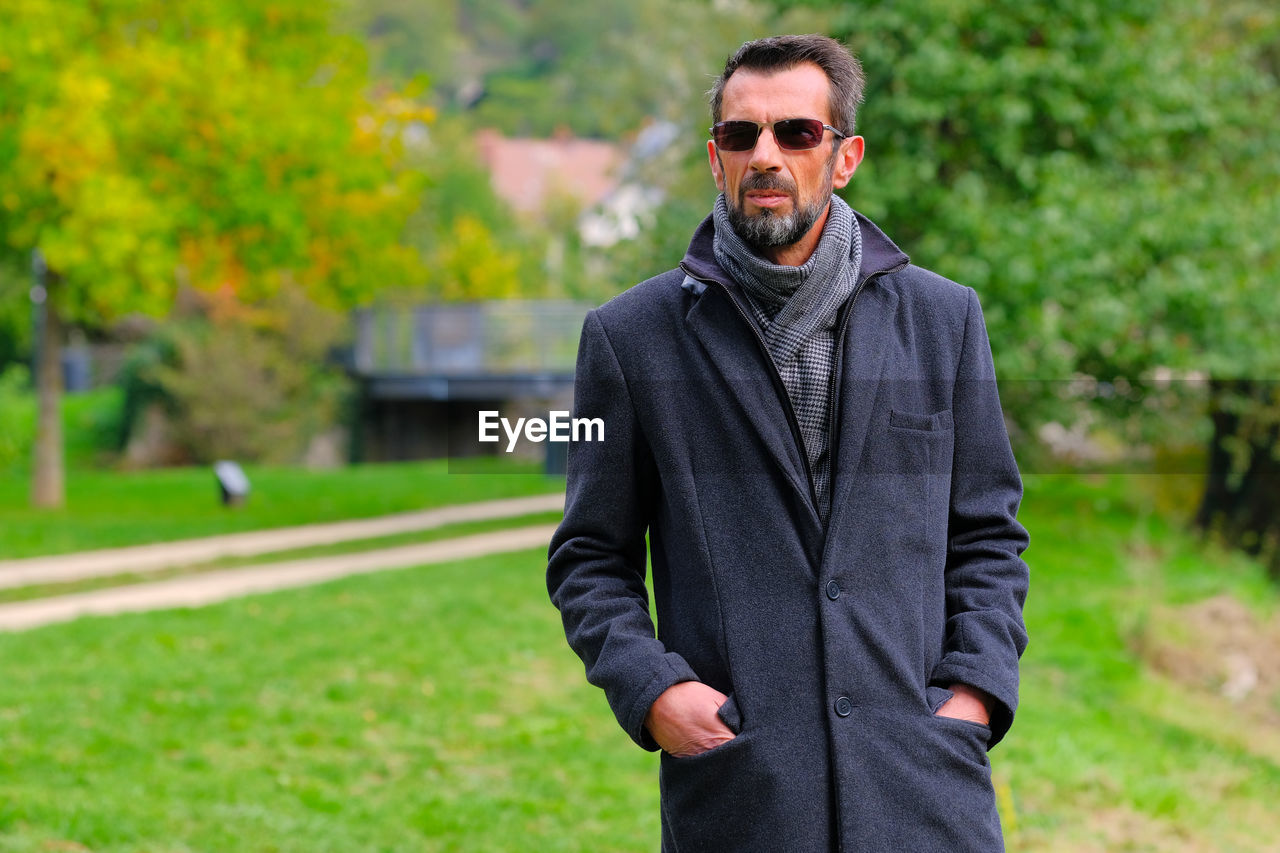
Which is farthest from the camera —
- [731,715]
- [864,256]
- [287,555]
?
[287,555]

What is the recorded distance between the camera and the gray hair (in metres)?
2.52

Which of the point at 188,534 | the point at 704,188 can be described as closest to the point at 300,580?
the point at 188,534

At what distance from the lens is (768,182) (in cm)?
249

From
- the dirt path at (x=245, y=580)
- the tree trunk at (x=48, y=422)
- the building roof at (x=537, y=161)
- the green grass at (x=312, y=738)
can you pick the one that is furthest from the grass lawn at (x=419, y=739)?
the building roof at (x=537, y=161)

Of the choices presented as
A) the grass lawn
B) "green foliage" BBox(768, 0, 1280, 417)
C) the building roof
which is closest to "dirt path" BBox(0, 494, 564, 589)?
the grass lawn

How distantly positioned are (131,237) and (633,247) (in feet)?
18.5

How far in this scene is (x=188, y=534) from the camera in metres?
15.2

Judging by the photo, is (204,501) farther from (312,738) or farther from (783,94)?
(783,94)

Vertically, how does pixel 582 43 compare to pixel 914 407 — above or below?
above

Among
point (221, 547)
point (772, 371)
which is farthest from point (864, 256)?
point (221, 547)

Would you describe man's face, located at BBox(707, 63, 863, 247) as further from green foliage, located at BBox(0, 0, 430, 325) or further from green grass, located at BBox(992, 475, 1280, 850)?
green foliage, located at BBox(0, 0, 430, 325)

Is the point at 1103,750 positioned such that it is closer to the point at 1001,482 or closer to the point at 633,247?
the point at 1001,482

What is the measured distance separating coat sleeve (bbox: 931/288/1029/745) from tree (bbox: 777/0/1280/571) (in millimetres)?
10032

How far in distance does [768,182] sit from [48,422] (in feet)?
56.2
